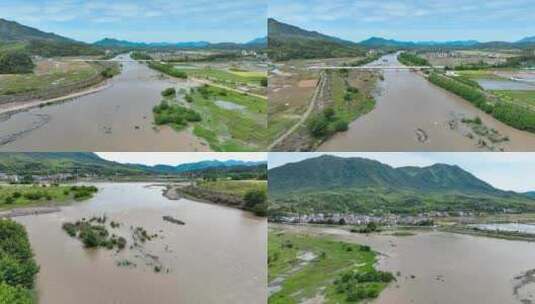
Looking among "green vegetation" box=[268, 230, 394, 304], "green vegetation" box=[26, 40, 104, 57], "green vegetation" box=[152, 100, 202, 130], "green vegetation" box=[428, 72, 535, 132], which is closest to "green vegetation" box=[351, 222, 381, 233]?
"green vegetation" box=[268, 230, 394, 304]

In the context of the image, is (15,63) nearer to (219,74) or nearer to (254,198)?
(219,74)

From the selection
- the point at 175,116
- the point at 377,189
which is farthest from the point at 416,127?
the point at 175,116

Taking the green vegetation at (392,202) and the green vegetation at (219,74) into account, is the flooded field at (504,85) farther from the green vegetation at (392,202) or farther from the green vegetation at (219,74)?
the green vegetation at (219,74)

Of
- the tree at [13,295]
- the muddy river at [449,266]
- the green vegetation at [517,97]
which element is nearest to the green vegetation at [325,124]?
the muddy river at [449,266]

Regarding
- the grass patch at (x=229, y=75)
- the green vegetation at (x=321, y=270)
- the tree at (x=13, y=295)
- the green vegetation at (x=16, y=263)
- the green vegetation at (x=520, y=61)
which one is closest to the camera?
the tree at (x=13, y=295)

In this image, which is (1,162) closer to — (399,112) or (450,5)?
(399,112)

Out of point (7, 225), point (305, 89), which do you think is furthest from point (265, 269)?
point (7, 225)

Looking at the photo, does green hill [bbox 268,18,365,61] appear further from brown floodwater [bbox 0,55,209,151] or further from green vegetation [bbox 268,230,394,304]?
green vegetation [bbox 268,230,394,304]
